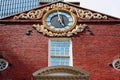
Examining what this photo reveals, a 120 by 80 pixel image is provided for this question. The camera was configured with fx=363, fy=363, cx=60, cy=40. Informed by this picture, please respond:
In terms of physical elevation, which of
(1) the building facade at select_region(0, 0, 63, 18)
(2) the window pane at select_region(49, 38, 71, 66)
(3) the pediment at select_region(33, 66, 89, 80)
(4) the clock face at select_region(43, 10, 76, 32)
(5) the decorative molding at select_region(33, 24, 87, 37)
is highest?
(1) the building facade at select_region(0, 0, 63, 18)

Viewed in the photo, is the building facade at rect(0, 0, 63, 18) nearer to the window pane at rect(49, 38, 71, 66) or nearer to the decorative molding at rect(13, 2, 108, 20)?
the decorative molding at rect(13, 2, 108, 20)

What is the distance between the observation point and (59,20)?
2411 centimetres

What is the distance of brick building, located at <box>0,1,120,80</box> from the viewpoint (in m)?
21.3

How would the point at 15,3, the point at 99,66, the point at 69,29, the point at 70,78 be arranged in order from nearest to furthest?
the point at 70,78
the point at 99,66
the point at 69,29
the point at 15,3

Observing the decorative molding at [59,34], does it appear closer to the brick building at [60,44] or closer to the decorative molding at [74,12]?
the brick building at [60,44]

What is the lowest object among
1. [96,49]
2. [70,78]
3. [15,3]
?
[70,78]

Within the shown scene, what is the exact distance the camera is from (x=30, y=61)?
22.0 meters

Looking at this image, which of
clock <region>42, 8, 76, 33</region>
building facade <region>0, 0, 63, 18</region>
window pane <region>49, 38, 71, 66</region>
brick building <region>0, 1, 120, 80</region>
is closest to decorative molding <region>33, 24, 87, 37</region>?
brick building <region>0, 1, 120, 80</region>

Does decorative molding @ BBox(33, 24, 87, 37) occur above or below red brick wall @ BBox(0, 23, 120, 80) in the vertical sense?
above

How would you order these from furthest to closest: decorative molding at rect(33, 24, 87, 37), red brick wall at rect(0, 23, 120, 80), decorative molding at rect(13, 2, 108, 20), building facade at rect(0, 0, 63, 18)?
building facade at rect(0, 0, 63, 18), decorative molding at rect(13, 2, 108, 20), decorative molding at rect(33, 24, 87, 37), red brick wall at rect(0, 23, 120, 80)

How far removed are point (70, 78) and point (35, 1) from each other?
220 ft

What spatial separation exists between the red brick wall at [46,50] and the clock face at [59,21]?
892mm

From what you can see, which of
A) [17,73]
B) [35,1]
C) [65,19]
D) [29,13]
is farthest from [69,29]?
[35,1]

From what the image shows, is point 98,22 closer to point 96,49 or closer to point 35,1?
point 96,49
